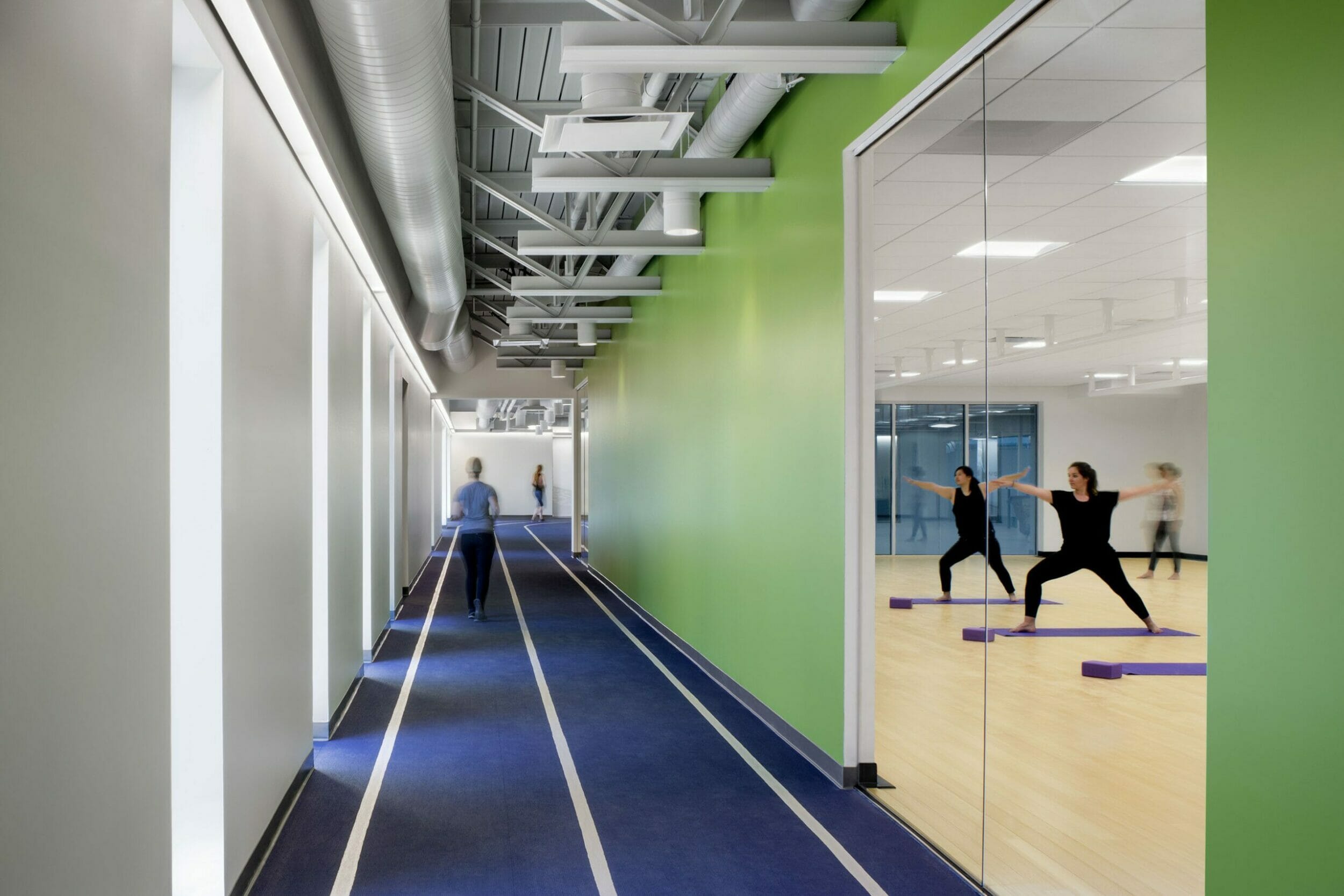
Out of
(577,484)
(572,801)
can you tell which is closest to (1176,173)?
(572,801)

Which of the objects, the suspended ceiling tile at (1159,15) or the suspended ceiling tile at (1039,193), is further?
the suspended ceiling tile at (1039,193)

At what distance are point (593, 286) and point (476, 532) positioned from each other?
292 centimetres

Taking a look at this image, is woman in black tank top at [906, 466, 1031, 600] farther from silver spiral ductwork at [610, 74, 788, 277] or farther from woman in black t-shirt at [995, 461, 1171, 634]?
silver spiral ductwork at [610, 74, 788, 277]

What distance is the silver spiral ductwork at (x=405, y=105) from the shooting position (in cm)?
353

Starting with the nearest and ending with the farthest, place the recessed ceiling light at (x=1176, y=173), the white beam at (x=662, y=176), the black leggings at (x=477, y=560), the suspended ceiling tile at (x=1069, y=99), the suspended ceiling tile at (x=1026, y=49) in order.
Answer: the recessed ceiling light at (x=1176, y=173), the suspended ceiling tile at (x=1069, y=99), the suspended ceiling tile at (x=1026, y=49), the white beam at (x=662, y=176), the black leggings at (x=477, y=560)

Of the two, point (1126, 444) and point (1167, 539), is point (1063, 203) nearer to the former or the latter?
point (1126, 444)

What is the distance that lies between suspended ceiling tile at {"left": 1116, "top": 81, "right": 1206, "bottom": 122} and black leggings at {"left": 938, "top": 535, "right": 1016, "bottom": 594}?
1.57 meters

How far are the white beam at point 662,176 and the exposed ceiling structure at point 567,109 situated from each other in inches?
0.4

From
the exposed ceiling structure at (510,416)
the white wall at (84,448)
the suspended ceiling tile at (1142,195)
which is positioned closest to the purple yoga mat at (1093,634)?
the suspended ceiling tile at (1142,195)

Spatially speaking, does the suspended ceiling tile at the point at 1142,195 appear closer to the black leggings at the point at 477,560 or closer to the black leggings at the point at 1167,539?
the black leggings at the point at 1167,539

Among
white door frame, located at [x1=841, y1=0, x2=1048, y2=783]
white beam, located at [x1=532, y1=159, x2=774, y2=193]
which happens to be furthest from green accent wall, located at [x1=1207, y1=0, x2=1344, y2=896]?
white beam, located at [x1=532, y1=159, x2=774, y2=193]

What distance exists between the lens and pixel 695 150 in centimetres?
677

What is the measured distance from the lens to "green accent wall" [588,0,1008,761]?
16.6 feet

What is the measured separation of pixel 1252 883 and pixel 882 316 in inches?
121
